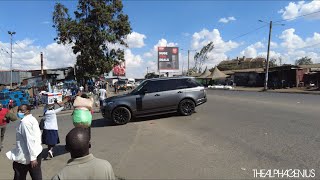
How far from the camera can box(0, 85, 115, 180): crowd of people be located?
9.39ft

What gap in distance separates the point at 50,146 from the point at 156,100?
6450 mm

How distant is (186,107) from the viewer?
Result: 15.0m

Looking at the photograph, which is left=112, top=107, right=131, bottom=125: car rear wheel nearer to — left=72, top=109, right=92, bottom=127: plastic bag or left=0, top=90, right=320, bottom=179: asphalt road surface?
left=0, top=90, right=320, bottom=179: asphalt road surface

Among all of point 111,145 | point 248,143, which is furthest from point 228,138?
point 111,145

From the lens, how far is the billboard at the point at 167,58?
183 ft

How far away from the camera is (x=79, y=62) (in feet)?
117

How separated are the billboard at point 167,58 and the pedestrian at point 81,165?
52802 mm

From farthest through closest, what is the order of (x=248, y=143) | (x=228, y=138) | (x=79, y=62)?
(x=79, y=62)
(x=228, y=138)
(x=248, y=143)

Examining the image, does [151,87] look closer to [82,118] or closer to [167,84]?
[167,84]

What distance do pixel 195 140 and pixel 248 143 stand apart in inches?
61.3

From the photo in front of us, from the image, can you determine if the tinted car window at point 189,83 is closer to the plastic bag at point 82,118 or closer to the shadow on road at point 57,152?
the shadow on road at point 57,152

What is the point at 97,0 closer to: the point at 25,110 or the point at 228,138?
the point at 228,138

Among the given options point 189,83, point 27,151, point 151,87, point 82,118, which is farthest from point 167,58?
point 27,151

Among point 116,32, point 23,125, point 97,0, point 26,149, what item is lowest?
point 26,149
